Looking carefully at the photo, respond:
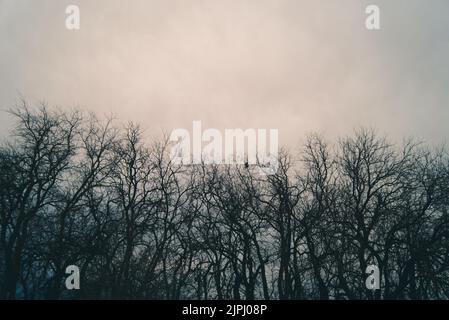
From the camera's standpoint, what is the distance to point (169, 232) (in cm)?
2952

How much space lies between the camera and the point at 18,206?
82.6ft

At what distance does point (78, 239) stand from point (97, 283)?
2863mm

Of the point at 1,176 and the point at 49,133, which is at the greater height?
the point at 49,133

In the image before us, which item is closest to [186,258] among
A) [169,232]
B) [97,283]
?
[169,232]
